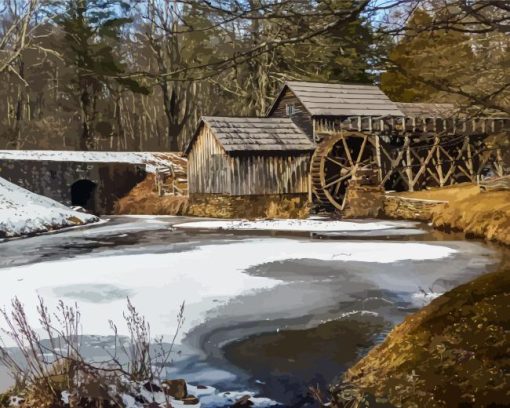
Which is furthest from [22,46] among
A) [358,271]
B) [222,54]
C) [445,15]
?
[445,15]

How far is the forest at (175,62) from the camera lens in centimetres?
387

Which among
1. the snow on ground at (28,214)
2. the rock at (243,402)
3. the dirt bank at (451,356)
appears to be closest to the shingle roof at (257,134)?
the snow on ground at (28,214)

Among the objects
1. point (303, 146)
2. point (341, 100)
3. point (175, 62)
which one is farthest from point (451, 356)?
point (175, 62)

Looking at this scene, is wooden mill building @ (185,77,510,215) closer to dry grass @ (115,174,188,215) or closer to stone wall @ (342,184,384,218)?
stone wall @ (342,184,384,218)

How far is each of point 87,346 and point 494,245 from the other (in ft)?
37.1

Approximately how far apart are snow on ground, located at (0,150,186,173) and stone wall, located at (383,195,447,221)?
45.9ft

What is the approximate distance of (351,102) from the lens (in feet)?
95.6

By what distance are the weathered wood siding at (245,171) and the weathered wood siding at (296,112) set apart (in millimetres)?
1328

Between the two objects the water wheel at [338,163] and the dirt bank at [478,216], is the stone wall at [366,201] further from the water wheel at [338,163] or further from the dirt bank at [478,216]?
the dirt bank at [478,216]

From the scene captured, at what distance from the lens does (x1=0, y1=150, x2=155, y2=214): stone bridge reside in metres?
30.7

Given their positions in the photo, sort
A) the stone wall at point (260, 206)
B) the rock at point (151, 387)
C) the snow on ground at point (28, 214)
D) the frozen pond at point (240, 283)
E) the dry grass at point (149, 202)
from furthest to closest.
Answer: the dry grass at point (149, 202) < the stone wall at point (260, 206) < the snow on ground at point (28, 214) < the frozen pond at point (240, 283) < the rock at point (151, 387)

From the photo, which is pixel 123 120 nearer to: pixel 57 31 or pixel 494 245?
pixel 57 31

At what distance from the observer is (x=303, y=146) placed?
27859 millimetres

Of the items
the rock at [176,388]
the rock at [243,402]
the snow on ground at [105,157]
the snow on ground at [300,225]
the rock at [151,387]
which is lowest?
the rock at [243,402]
